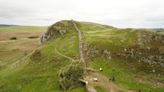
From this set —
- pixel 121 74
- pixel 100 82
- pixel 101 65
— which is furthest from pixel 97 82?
pixel 101 65

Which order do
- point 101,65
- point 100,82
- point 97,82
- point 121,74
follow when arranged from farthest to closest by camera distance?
point 101,65, point 121,74, point 100,82, point 97,82

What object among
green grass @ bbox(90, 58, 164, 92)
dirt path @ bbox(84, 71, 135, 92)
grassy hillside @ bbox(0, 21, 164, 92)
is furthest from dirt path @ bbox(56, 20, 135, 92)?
green grass @ bbox(90, 58, 164, 92)

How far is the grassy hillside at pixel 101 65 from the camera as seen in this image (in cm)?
6022

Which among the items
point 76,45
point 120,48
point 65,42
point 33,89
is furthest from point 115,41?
point 33,89

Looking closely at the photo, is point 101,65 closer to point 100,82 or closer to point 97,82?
point 100,82

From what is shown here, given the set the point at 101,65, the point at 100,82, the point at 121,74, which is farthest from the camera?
the point at 101,65

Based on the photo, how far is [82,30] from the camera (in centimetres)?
9788

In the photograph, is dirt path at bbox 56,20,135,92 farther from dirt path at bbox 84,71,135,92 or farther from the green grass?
the green grass

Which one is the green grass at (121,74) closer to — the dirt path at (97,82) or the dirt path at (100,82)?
the dirt path at (100,82)

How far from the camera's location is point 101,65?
65625 mm

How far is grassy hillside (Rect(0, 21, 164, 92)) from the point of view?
6022cm

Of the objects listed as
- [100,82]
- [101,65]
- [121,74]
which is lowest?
[100,82]

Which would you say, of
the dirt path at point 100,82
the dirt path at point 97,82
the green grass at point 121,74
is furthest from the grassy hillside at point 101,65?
the dirt path at point 97,82

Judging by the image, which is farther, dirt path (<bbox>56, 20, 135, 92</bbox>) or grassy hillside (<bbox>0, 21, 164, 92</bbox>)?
grassy hillside (<bbox>0, 21, 164, 92</bbox>)
